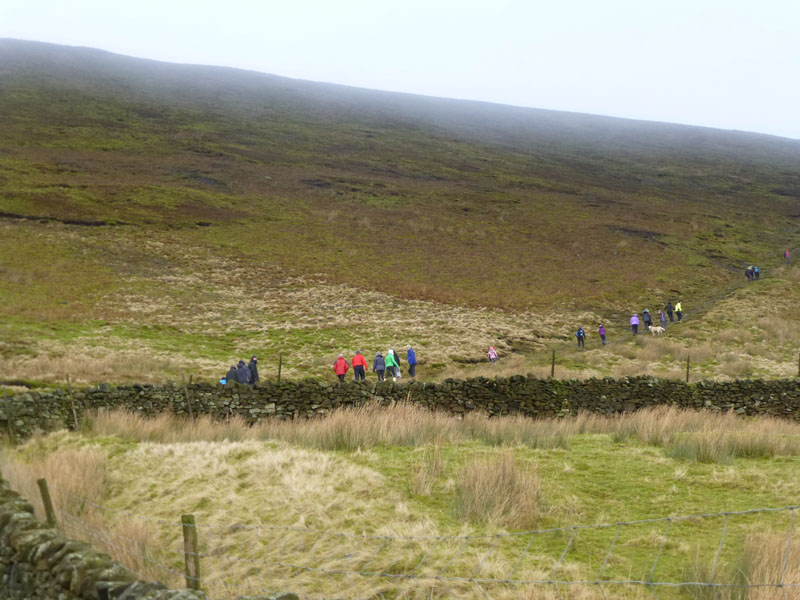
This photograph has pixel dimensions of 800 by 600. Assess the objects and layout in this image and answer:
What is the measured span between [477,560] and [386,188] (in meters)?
74.0

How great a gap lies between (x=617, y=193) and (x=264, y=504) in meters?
87.4

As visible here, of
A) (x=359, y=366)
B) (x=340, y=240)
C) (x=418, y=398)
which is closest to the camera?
(x=418, y=398)

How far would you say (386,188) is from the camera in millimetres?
78375

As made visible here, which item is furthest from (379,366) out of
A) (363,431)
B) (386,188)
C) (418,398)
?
(386,188)

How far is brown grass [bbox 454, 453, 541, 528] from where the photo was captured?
748 centimetres

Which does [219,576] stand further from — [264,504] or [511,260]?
[511,260]

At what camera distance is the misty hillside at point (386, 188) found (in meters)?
54.0

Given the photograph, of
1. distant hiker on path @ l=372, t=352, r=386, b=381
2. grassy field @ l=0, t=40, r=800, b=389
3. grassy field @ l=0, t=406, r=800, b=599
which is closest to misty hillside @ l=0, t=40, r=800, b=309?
grassy field @ l=0, t=40, r=800, b=389

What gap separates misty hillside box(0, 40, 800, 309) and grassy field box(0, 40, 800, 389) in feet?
1.37

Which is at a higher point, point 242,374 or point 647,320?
point 242,374

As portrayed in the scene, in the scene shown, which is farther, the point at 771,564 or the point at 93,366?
the point at 93,366

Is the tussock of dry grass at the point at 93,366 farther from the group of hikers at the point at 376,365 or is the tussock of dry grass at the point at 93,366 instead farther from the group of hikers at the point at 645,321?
the group of hikers at the point at 645,321

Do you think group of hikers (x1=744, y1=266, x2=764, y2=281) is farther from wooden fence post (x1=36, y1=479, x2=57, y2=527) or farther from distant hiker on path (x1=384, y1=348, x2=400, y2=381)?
wooden fence post (x1=36, y1=479, x2=57, y2=527)

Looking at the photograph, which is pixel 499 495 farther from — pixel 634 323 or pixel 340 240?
pixel 340 240
